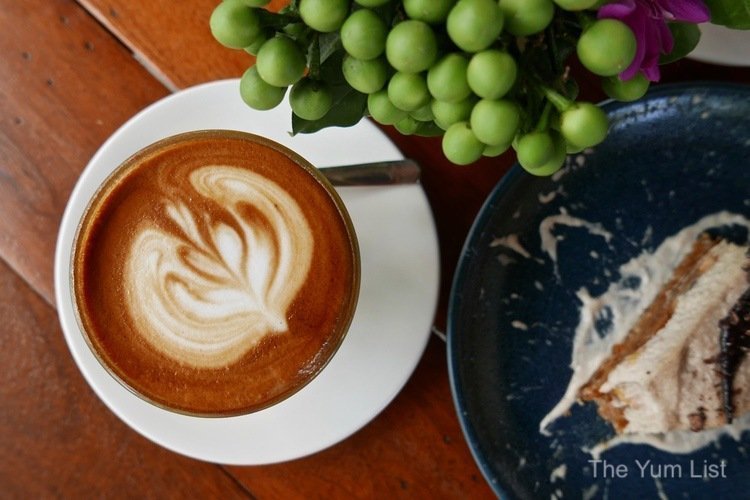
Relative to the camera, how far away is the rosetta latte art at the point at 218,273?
2.07 ft

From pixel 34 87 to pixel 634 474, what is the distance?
716mm

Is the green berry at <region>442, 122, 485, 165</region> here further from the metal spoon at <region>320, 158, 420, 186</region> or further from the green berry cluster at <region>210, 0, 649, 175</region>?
the metal spoon at <region>320, 158, 420, 186</region>

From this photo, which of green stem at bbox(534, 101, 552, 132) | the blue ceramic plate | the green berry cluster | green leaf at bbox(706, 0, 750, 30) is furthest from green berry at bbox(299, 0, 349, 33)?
the blue ceramic plate

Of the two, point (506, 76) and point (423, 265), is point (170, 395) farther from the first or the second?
point (506, 76)

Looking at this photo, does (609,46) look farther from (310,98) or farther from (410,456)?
(410,456)

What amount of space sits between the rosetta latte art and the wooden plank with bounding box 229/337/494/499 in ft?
0.64

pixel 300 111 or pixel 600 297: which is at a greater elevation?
pixel 300 111

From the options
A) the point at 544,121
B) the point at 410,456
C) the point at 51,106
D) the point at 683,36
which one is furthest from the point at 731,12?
the point at 51,106

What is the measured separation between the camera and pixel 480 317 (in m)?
0.74

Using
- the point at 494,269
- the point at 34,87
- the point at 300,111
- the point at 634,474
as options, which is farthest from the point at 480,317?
the point at 34,87

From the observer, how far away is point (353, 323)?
2.38 feet

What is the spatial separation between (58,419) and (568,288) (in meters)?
0.54

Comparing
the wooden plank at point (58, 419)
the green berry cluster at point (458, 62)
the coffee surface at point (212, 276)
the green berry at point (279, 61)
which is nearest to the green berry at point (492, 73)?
the green berry cluster at point (458, 62)

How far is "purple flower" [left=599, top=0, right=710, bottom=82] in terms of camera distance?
1.28 feet
